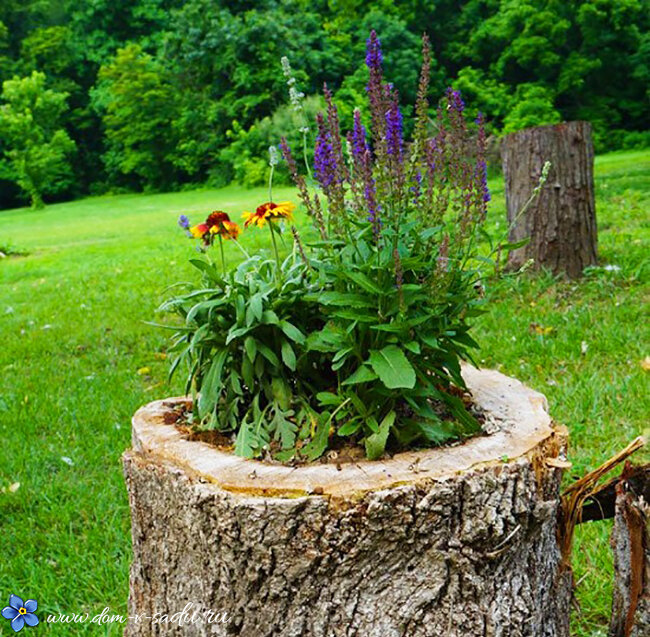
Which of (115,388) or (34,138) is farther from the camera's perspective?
(34,138)

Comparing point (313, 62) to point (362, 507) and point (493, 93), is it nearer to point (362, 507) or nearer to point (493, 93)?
point (493, 93)

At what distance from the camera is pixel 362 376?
160 centimetres

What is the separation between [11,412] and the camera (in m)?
4.06

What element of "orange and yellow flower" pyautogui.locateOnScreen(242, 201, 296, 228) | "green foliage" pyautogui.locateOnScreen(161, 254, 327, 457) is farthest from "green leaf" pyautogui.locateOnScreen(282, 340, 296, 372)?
"orange and yellow flower" pyautogui.locateOnScreen(242, 201, 296, 228)

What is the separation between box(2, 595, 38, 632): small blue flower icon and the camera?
6.71 ft

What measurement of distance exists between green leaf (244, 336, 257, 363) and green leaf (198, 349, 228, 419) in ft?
0.32

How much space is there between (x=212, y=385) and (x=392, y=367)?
0.50 metres

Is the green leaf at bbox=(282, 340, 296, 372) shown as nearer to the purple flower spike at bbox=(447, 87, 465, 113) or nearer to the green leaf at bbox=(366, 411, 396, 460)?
the green leaf at bbox=(366, 411, 396, 460)

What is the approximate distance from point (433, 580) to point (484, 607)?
148 millimetres

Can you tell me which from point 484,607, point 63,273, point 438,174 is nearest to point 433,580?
point 484,607

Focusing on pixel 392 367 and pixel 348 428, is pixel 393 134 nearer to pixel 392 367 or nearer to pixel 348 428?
pixel 392 367

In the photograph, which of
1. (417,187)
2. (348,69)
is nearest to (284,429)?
(417,187)

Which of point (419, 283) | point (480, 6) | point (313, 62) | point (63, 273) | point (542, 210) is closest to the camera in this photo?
point (419, 283)

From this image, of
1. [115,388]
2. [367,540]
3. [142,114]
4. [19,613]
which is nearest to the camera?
[367,540]
